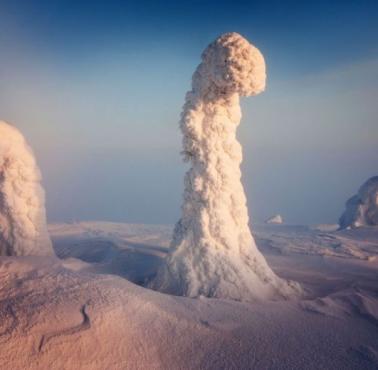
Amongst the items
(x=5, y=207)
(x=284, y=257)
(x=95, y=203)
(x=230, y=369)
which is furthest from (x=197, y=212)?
(x=95, y=203)

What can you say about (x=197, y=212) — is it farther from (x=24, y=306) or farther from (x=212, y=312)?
(x=24, y=306)

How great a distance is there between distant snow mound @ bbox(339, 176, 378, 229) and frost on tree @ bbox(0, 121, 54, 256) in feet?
49.8

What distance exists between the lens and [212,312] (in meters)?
4.16

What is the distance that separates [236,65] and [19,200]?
4.90 m

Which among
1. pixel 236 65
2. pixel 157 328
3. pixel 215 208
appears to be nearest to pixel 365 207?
pixel 215 208

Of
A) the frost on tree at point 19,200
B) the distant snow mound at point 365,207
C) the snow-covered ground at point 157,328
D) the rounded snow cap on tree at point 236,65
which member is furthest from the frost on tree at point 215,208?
the distant snow mound at point 365,207

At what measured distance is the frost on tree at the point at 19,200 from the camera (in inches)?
254

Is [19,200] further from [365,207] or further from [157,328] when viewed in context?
[365,207]

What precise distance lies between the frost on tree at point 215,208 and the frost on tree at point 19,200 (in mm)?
2690

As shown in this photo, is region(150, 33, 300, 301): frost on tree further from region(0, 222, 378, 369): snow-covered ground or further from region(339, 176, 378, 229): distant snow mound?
region(339, 176, 378, 229): distant snow mound

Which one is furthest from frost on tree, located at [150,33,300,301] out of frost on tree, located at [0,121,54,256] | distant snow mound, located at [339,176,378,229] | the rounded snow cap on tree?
distant snow mound, located at [339,176,378,229]

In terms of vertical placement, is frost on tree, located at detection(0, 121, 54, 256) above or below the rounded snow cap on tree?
below

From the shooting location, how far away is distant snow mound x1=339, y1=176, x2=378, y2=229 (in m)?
16.6

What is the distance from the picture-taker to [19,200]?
661 cm
